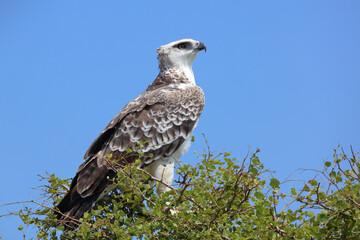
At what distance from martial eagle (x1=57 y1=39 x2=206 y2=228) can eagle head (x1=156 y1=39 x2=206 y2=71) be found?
0.20m

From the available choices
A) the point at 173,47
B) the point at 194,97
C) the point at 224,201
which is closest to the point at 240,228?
the point at 224,201

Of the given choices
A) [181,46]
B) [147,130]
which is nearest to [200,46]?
[181,46]

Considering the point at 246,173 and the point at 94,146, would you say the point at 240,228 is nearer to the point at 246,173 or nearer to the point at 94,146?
the point at 246,173

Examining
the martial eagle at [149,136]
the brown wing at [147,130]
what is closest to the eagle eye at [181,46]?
the martial eagle at [149,136]

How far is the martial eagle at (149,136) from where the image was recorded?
7.07 metres

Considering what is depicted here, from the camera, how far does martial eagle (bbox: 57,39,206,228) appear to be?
7.07m

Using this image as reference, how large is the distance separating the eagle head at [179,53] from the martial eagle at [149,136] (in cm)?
20

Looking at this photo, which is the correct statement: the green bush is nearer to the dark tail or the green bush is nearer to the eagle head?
the dark tail

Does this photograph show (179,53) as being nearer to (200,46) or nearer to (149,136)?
(200,46)

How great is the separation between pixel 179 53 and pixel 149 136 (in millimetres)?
1945

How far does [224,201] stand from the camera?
17.9 ft

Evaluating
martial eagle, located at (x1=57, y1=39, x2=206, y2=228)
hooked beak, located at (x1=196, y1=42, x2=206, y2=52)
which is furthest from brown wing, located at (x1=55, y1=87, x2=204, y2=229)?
hooked beak, located at (x1=196, y1=42, x2=206, y2=52)

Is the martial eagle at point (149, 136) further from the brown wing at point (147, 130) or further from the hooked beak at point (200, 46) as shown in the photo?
the hooked beak at point (200, 46)

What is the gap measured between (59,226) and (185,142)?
2.69m
